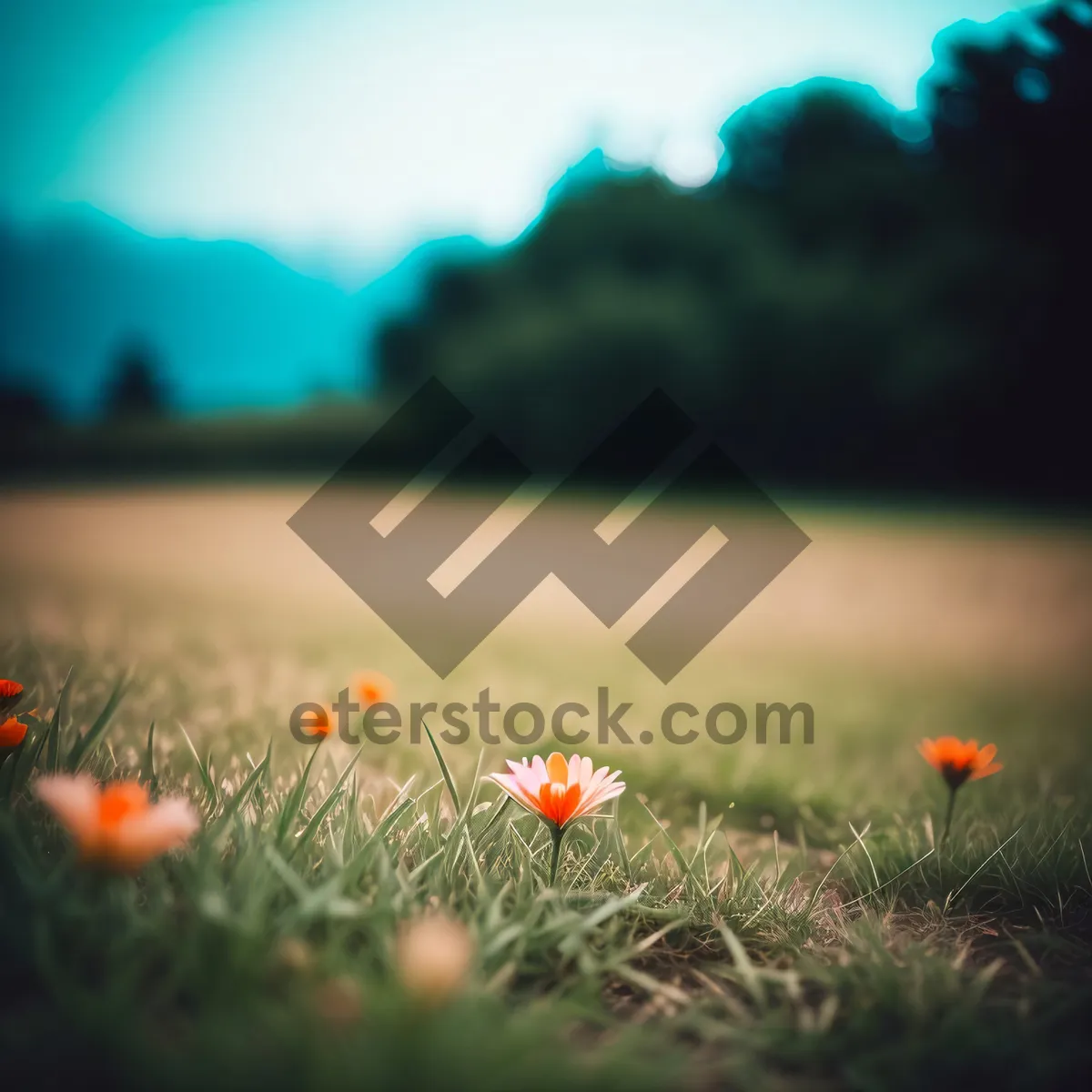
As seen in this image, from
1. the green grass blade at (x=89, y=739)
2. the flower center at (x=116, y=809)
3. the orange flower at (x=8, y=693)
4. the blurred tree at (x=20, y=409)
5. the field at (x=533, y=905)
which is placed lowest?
the field at (x=533, y=905)

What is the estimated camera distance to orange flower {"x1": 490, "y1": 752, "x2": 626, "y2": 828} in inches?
38.4

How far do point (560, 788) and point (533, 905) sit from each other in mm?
143

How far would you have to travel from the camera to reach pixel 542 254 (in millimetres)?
13359

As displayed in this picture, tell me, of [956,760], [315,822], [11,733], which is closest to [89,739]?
[11,733]

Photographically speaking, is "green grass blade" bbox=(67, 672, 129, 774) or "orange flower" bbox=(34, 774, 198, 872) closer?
"orange flower" bbox=(34, 774, 198, 872)

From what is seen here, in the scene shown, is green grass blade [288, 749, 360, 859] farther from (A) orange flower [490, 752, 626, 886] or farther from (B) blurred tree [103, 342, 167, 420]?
(B) blurred tree [103, 342, 167, 420]

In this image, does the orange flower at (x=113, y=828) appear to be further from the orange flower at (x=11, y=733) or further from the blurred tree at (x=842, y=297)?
the blurred tree at (x=842, y=297)

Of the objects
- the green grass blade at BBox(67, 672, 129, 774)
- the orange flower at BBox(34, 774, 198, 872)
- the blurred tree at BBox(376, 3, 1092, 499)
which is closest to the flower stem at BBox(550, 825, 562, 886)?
the orange flower at BBox(34, 774, 198, 872)

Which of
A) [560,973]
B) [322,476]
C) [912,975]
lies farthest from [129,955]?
[322,476]

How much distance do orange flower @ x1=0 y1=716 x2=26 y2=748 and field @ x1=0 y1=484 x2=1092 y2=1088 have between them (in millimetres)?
87

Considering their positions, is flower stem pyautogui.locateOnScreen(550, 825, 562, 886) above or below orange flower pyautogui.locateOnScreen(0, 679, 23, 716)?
below

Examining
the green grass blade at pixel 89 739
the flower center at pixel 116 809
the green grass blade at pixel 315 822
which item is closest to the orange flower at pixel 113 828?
the flower center at pixel 116 809

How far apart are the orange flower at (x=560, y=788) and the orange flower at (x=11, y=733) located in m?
0.61

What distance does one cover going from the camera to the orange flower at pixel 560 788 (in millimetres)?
975
